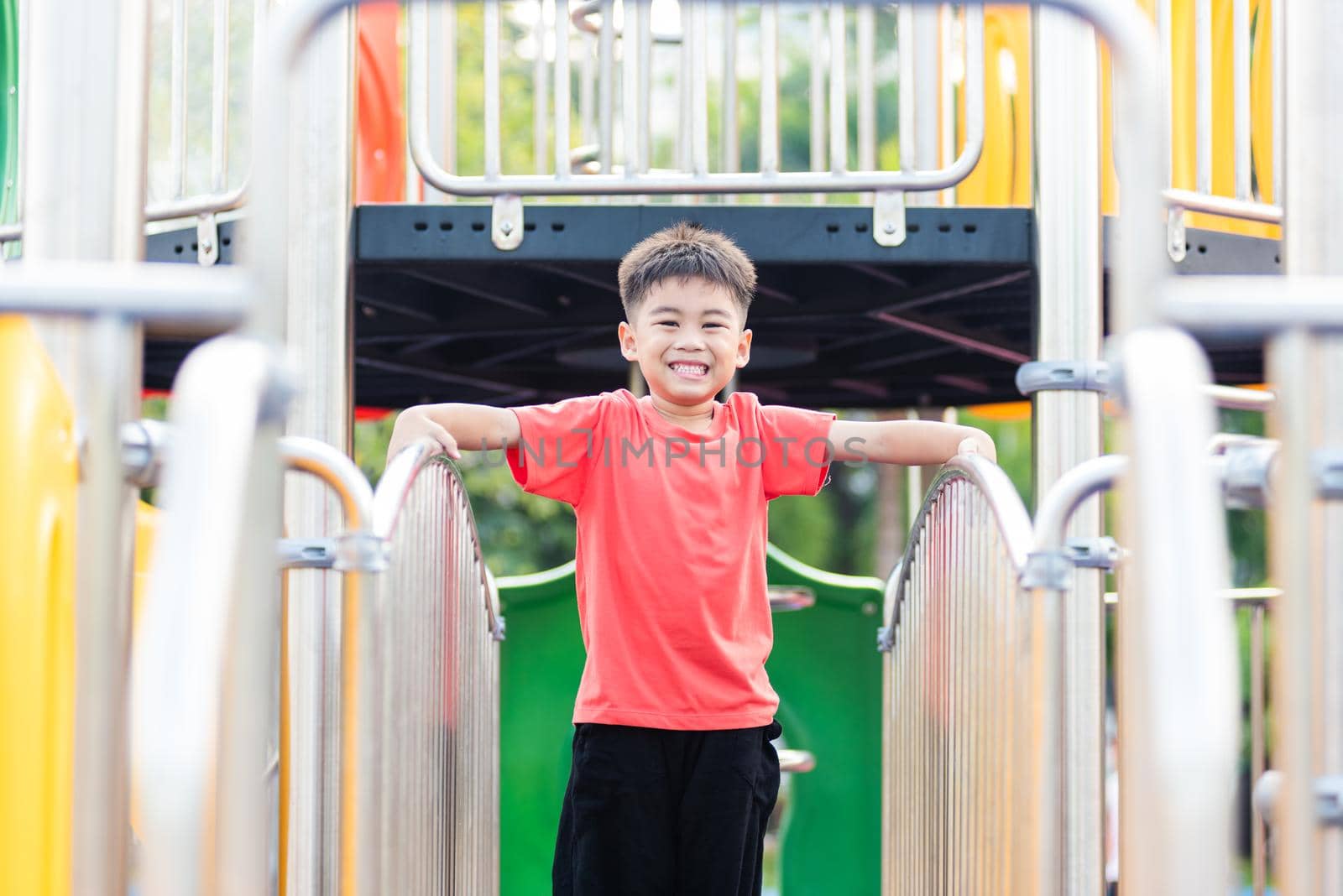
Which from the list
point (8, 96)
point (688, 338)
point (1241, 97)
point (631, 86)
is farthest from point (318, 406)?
point (1241, 97)

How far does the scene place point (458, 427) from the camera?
274 cm

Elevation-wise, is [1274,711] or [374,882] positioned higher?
[1274,711]

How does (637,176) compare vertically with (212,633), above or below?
above

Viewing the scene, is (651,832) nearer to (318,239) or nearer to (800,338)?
(318,239)

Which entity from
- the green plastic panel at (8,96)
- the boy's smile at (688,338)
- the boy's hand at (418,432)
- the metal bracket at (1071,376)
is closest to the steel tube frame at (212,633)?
the boy's hand at (418,432)

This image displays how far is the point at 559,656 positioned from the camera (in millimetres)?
4973

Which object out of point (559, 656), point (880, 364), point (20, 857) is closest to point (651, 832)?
point (20, 857)

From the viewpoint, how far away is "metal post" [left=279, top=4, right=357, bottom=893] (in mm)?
2973

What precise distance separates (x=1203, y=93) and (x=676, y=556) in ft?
6.30

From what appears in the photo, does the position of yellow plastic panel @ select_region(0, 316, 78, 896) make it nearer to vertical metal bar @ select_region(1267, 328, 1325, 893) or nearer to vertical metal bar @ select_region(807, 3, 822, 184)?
vertical metal bar @ select_region(1267, 328, 1325, 893)

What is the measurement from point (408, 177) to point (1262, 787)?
362cm

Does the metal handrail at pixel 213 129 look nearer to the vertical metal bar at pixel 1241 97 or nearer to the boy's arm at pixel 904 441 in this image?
the boy's arm at pixel 904 441

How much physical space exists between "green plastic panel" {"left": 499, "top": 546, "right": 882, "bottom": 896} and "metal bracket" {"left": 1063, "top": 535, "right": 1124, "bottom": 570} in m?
1.89

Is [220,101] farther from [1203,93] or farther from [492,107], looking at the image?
[1203,93]
